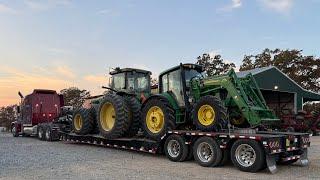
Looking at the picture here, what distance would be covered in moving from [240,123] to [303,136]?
6.88ft

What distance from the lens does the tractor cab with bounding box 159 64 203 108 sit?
14484 millimetres

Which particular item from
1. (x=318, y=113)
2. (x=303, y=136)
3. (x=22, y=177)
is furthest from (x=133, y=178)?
(x=318, y=113)

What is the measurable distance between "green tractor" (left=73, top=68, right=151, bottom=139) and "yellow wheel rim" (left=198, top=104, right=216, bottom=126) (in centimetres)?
351

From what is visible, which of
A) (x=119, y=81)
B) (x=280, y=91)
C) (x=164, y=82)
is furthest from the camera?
(x=280, y=91)

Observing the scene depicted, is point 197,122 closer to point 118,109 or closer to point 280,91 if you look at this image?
point 118,109

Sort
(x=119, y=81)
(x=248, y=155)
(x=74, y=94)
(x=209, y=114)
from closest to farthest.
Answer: (x=248, y=155)
(x=209, y=114)
(x=119, y=81)
(x=74, y=94)

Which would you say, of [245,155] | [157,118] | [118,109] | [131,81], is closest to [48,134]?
[131,81]

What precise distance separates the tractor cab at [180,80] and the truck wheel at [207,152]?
5.99 ft

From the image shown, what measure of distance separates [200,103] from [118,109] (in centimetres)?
396

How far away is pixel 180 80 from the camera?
1470 cm

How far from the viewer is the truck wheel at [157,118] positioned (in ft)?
47.0

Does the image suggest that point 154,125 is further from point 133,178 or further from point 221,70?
point 221,70

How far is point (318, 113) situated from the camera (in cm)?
2839

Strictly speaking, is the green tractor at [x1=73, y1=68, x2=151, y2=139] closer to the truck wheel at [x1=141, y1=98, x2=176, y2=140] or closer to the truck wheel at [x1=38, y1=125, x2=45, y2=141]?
the truck wheel at [x1=141, y1=98, x2=176, y2=140]
